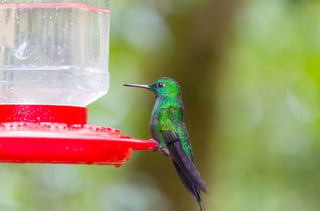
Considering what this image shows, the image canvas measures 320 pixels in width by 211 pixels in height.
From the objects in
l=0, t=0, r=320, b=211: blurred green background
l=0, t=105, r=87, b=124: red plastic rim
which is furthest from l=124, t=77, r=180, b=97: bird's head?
l=0, t=0, r=320, b=211: blurred green background

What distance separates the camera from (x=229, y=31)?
26.1ft

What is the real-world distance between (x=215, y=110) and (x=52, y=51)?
3493mm

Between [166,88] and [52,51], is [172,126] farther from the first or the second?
[52,51]

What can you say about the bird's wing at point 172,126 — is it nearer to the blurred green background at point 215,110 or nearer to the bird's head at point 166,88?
the bird's head at point 166,88

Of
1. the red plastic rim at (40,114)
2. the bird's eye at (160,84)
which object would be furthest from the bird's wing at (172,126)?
the red plastic rim at (40,114)

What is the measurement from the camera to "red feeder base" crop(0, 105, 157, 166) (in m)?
3.57

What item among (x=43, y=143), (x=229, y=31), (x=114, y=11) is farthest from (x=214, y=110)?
(x=43, y=143)

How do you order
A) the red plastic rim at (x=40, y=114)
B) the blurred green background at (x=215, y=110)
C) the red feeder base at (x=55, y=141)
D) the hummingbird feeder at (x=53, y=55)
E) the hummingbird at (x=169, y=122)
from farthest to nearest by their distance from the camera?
the blurred green background at (x=215, y=110) → the hummingbird at (x=169, y=122) → the hummingbird feeder at (x=53, y=55) → the red plastic rim at (x=40, y=114) → the red feeder base at (x=55, y=141)

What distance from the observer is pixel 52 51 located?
16.0ft

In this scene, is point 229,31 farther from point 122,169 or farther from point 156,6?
point 122,169

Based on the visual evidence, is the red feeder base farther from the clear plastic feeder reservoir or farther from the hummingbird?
the hummingbird

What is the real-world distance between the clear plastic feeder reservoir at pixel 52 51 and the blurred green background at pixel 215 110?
9.52ft

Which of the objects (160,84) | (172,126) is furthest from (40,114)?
(172,126)

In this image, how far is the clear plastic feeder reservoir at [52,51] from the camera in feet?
15.7
